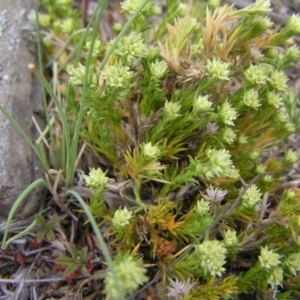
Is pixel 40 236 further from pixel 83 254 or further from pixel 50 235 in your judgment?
pixel 83 254

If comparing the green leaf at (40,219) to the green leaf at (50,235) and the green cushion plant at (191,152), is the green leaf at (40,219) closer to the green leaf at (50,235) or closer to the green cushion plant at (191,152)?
the green leaf at (50,235)

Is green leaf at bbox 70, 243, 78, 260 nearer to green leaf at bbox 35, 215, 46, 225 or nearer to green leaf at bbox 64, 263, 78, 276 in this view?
green leaf at bbox 64, 263, 78, 276

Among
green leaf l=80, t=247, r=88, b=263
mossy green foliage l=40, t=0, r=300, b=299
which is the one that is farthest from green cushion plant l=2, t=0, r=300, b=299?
green leaf l=80, t=247, r=88, b=263

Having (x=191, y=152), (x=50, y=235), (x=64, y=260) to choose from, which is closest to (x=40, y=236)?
(x=50, y=235)

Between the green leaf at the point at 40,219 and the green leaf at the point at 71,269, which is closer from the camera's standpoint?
the green leaf at the point at 71,269

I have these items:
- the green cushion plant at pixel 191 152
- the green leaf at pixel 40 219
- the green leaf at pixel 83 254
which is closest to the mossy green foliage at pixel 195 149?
the green cushion plant at pixel 191 152
